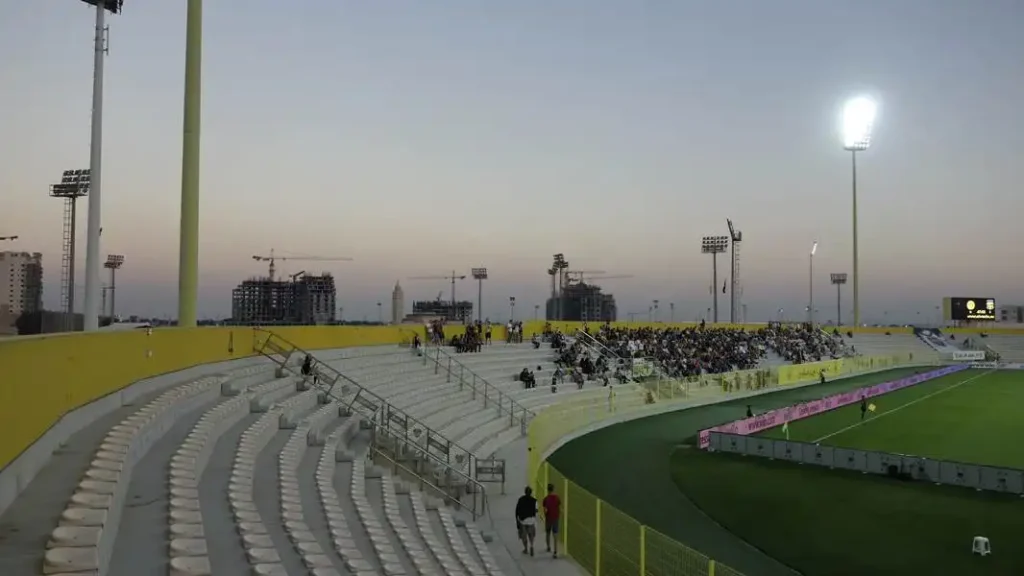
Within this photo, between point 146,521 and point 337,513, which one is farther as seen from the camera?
point 337,513

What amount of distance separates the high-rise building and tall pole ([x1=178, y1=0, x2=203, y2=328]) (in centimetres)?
402

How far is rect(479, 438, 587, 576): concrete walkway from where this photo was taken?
1245 centimetres

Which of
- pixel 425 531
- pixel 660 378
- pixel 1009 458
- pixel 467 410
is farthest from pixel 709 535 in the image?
pixel 660 378

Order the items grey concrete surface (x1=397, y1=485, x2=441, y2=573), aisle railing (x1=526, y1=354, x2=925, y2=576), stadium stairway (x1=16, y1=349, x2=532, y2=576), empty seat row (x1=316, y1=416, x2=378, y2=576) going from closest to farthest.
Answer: stadium stairway (x1=16, y1=349, x2=532, y2=576) → empty seat row (x1=316, y1=416, x2=378, y2=576) → grey concrete surface (x1=397, y1=485, x2=441, y2=573) → aisle railing (x1=526, y1=354, x2=925, y2=576)

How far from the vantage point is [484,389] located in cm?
2742

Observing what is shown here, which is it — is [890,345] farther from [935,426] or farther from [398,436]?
[398,436]

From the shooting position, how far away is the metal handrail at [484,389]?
84.0 ft

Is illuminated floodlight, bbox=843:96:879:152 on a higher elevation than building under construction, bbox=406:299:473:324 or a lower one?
higher

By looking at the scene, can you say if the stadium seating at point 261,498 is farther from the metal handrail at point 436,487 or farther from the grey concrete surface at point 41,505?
the metal handrail at point 436,487

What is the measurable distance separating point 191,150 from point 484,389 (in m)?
13.6

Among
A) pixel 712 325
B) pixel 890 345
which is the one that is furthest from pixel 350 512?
pixel 890 345

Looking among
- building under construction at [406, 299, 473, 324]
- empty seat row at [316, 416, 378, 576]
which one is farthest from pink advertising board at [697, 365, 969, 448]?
building under construction at [406, 299, 473, 324]

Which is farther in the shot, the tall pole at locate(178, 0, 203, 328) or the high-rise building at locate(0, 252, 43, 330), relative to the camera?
the high-rise building at locate(0, 252, 43, 330)

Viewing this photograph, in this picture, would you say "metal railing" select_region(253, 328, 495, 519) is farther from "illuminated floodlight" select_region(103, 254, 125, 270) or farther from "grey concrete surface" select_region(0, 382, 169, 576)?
"illuminated floodlight" select_region(103, 254, 125, 270)
